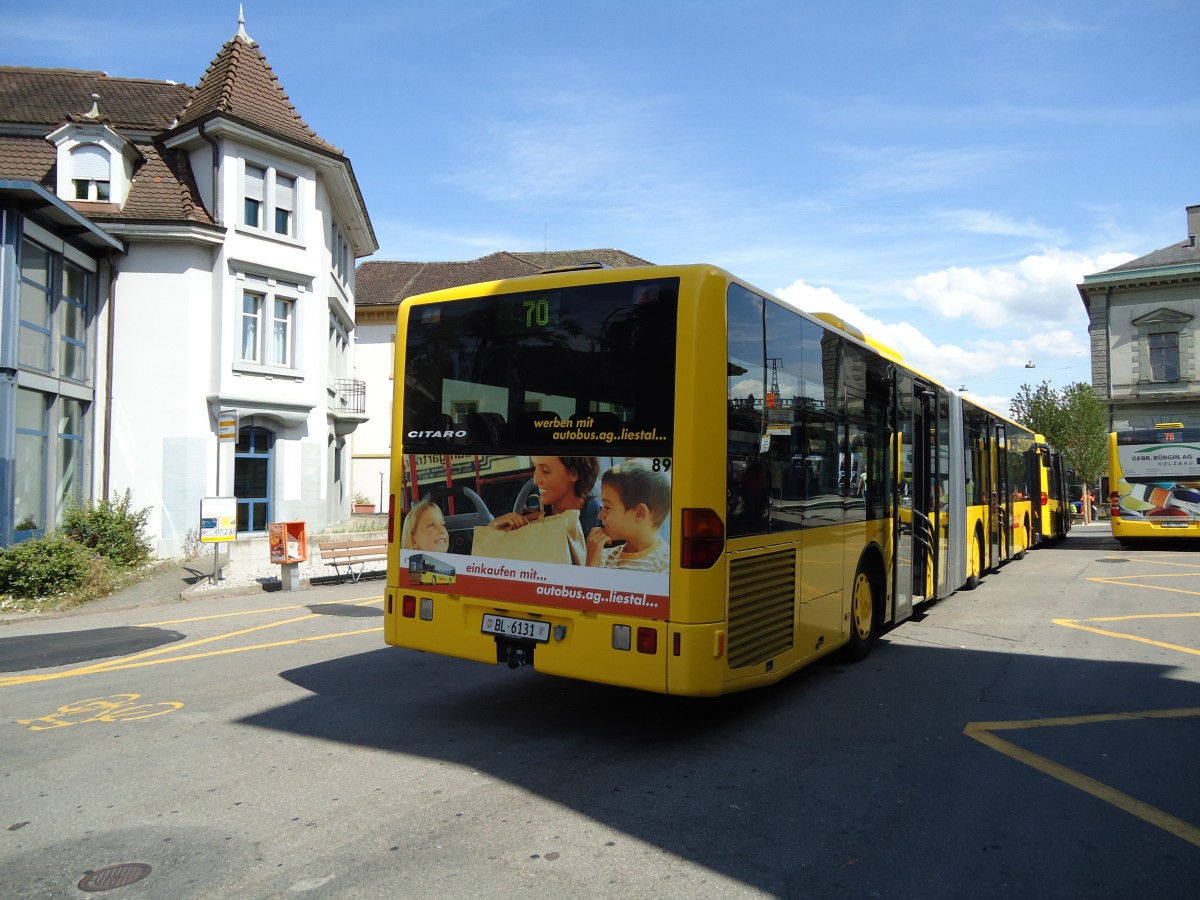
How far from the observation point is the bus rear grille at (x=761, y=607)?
5691 mm

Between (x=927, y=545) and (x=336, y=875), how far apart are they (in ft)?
28.7

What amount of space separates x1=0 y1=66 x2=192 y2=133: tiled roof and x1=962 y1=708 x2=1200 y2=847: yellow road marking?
2314 centimetres

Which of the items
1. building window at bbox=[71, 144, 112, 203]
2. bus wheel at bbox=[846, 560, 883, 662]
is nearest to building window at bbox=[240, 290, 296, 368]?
building window at bbox=[71, 144, 112, 203]

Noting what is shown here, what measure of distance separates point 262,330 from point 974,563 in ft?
55.5

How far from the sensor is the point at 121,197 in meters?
20.8

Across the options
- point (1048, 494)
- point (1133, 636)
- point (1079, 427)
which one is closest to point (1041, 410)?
point (1079, 427)

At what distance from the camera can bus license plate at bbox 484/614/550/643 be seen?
5.90 metres

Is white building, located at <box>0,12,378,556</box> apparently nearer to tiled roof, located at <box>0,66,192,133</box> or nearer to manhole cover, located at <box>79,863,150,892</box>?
tiled roof, located at <box>0,66,192,133</box>

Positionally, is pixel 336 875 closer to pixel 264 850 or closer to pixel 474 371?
pixel 264 850

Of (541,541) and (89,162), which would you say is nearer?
(541,541)

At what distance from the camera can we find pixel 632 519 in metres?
5.60

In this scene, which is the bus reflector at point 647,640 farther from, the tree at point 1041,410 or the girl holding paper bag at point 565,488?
the tree at point 1041,410

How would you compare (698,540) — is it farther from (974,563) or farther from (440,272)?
(440,272)

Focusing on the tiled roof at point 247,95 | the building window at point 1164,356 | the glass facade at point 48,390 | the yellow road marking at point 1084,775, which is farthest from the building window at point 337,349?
the building window at point 1164,356
